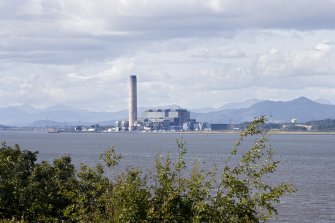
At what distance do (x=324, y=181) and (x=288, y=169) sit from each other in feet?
73.0

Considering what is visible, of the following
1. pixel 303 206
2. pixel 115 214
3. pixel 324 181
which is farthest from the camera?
pixel 324 181

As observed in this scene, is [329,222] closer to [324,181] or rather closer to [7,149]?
[7,149]

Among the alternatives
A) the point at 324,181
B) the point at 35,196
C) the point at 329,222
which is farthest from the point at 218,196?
the point at 324,181

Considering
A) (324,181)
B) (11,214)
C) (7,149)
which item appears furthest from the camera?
(324,181)

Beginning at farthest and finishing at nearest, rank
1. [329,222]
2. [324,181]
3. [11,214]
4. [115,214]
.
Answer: [324,181] → [329,222] → [11,214] → [115,214]

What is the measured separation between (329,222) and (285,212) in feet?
20.3

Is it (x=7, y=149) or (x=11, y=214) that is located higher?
(x=7, y=149)

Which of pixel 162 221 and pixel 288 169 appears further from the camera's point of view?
pixel 288 169

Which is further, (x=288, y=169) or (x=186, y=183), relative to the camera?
(x=288, y=169)

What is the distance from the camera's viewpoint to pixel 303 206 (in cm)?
7750

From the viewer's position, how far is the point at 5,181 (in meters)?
42.2

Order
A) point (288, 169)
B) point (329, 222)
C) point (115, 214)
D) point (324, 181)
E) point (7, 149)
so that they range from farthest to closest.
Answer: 1. point (288, 169)
2. point (324, 181)
3. point (329, 222)
4. point (7, 149)
5. point (115, 214)

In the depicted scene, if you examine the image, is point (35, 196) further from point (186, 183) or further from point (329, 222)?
point (329, 222)

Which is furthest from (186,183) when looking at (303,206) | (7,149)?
(303,206)
